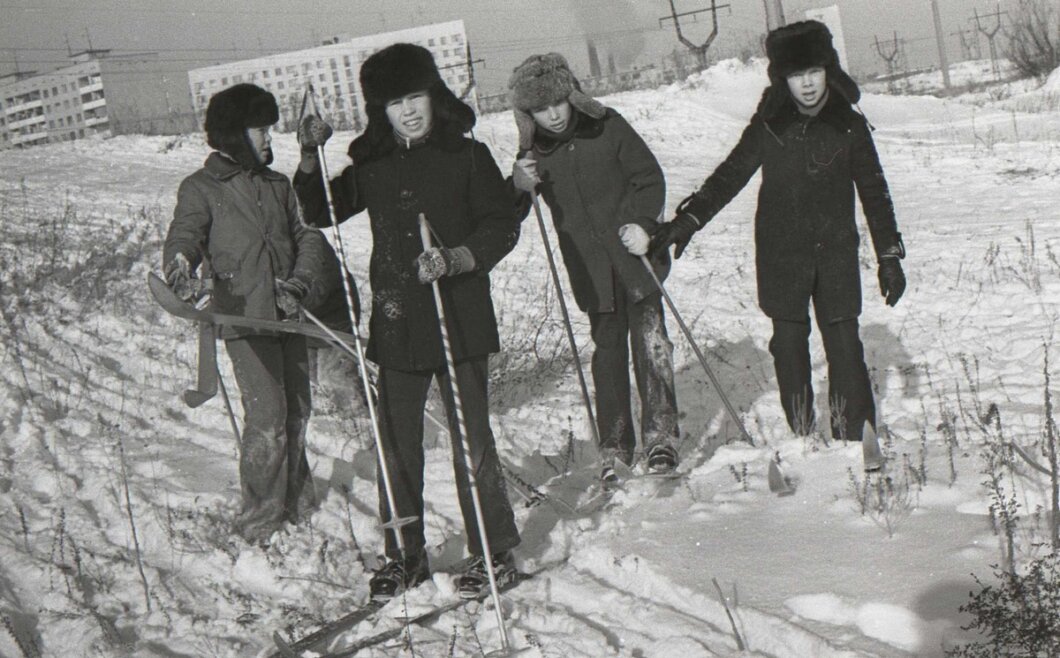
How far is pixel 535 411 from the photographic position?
684 centimetres

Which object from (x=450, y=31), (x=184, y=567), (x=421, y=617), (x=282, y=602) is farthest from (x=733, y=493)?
(x=450, y=31)

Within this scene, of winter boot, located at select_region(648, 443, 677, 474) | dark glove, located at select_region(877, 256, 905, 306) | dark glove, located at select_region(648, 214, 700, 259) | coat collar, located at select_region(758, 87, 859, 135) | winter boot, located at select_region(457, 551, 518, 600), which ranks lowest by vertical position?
winter boot, located at select_region(457, 551, 518, 600)

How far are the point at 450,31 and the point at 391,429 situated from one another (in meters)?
108

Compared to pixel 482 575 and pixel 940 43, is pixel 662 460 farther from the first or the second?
pixel 940 43

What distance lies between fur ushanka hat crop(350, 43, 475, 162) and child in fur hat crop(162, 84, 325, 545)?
800 millimetres

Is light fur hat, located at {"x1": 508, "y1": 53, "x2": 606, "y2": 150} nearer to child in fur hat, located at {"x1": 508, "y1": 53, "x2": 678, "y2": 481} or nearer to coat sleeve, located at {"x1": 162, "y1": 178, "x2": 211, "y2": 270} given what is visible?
child in fur hat, located at {"x1": 508, "y1": 53, "x2": 678, "y2": 481}

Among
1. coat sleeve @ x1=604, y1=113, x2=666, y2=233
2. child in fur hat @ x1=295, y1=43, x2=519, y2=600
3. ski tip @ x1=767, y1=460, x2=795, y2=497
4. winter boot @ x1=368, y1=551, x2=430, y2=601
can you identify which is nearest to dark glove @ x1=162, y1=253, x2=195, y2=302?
child in fur hat @ x1=295, y1=43, x2=519, y2=600

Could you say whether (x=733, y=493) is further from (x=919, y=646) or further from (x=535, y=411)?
(x=535, y=411)

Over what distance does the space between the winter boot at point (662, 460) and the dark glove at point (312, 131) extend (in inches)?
75.9

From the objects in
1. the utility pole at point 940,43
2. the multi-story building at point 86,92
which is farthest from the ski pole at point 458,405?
the multi-story building at point 86,92

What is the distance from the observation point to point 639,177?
15.6 feet

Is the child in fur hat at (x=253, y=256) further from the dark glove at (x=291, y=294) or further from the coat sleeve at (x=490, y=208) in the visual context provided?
the coat sleeve at (x=490, y=208)

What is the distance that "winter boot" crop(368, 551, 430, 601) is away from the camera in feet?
12.4

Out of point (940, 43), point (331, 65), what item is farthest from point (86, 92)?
point (940, 43)
